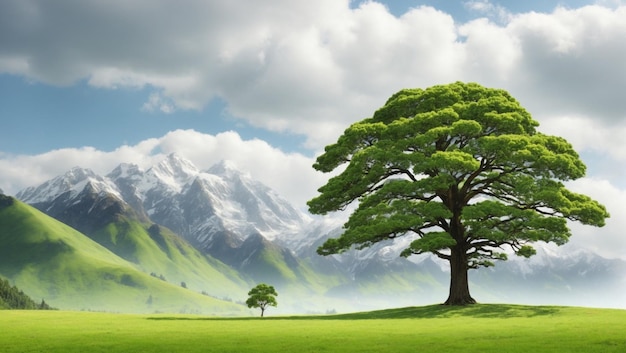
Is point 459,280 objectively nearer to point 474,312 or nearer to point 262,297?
point 474,312

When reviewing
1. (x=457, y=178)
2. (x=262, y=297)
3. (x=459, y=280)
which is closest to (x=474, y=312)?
(x=459, y=280)

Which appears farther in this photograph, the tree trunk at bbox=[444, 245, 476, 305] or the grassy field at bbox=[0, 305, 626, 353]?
the tree trunk at bbox=[444, 245, 476, 305]

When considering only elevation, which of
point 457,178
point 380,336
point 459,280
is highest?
point 457,178

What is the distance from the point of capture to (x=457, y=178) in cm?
5359

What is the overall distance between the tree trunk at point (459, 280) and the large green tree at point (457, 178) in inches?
4.1

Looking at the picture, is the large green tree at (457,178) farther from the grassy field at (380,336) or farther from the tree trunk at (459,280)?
the grassy field at (380,336)

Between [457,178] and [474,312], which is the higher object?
[457,178]

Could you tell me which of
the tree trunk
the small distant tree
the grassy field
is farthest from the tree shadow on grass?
the small distant tree

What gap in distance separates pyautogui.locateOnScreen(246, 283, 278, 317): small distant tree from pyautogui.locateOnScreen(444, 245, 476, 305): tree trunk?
37.1m

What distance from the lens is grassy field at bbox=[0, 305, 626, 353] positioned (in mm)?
28438

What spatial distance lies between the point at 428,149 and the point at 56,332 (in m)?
37.0

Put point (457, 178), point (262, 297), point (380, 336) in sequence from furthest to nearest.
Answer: point (262, 297) < point (457, 178) < point (380, 336)

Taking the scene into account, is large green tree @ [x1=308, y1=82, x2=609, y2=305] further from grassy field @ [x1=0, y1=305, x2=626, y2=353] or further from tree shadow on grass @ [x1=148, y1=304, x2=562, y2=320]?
grassy field @ [x1=0, y1=305, x2=626, y2=353]

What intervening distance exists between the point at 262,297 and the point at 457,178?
45.0 meters
